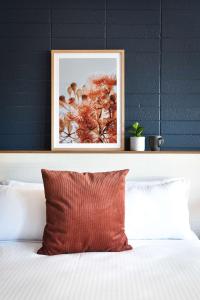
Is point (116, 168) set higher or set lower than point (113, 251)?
higher

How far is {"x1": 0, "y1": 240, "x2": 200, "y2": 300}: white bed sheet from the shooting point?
136 centimetres

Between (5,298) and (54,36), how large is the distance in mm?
2068

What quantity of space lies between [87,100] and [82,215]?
3.63 ft

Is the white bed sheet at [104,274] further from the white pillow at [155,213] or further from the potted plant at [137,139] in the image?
the potted plant at [137,139]

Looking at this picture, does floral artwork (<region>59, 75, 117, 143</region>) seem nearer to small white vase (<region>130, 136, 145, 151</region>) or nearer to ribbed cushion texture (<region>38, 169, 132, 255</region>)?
small white vase (<region>130, 136, 145, 151</region>)

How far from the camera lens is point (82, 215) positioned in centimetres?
194

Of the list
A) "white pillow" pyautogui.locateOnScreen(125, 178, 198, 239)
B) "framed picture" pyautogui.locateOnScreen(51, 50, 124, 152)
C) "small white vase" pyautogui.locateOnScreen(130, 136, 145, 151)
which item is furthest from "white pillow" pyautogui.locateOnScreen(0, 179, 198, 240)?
"framed picture" pyautogui.locateOnScreen(51, 50, 124, 152)

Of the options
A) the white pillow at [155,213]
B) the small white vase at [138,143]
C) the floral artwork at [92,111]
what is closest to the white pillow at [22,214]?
the white pillow at [155,213]

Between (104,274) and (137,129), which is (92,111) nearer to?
(137,129)

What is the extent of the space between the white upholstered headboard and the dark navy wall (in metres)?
0.21

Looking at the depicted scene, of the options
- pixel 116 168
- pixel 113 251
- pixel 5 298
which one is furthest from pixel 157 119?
pixel 5 298

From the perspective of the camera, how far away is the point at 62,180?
2.04m

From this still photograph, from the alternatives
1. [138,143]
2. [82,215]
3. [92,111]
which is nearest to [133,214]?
[82,215]

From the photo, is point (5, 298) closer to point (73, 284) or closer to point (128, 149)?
point (73, 284)
